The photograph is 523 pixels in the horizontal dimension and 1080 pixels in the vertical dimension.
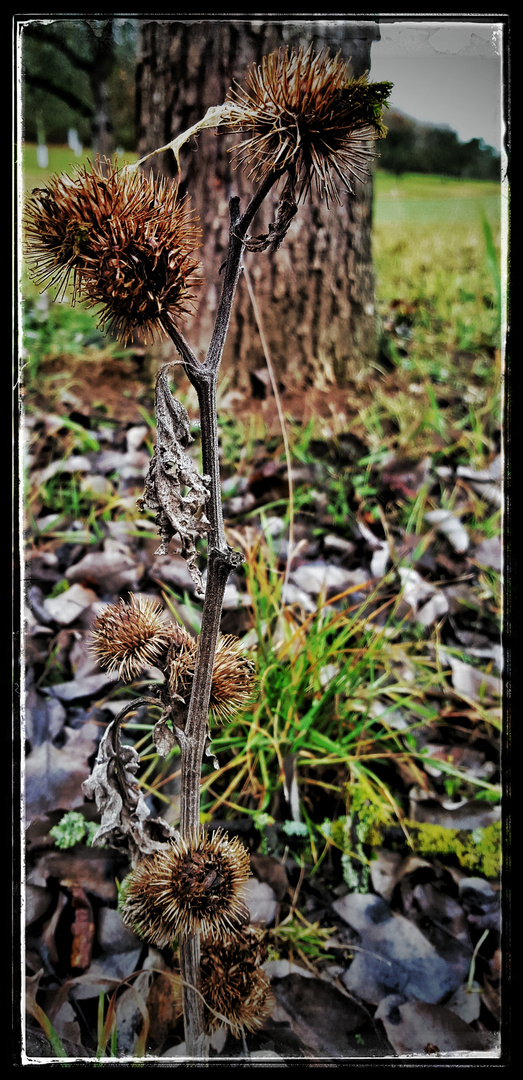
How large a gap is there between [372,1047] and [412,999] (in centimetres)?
6

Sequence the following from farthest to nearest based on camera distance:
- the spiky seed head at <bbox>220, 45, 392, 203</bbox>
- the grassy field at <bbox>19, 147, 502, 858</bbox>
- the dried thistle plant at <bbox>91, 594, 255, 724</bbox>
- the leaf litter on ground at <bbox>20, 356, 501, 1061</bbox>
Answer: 1. the grassy field at <bbox>19, 147, 502, 858</bbox>
2. the leaf litter on ground at <bbox>20, 356, 501, 1061</bbox>
3. the dried thistle plant at <bbox>91, 594, 255, 724</bbox>
4. the spiky seed head at <bbox>220, 45, 392, 203</bbox>

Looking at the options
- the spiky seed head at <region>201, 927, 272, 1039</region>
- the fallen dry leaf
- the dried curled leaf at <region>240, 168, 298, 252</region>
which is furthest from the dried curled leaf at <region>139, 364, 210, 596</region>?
the fallen dry leaf

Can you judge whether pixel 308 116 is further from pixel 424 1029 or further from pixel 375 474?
pixel 424 1029

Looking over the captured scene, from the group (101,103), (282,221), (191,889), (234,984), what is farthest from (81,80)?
(234,984)

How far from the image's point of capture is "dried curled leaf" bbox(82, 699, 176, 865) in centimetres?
60

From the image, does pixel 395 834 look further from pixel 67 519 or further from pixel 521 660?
pixel 67 519

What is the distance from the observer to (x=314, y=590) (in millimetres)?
883

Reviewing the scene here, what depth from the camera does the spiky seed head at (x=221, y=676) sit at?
1.87ft

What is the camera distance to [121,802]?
1.99 feet

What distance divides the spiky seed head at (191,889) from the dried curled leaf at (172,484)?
0.24 meters

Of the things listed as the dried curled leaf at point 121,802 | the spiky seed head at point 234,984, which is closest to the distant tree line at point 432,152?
the dried curled leaf at point 121,802

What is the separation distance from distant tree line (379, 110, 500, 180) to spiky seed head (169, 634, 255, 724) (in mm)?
519

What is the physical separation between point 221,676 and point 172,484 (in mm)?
181

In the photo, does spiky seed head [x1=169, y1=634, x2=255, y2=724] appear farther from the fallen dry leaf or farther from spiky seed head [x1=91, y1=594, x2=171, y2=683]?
the fallen dry leaf
